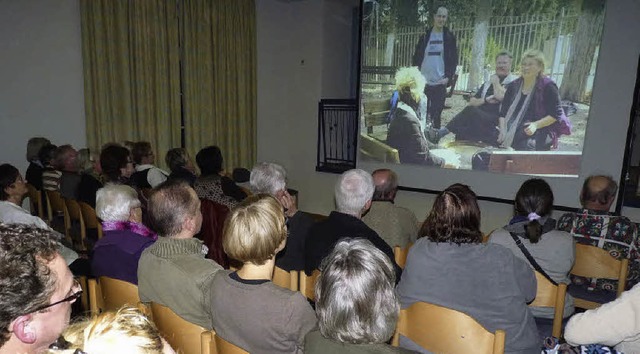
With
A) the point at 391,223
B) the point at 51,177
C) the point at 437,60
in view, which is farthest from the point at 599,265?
the point at 51,177

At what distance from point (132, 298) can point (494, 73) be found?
400cm

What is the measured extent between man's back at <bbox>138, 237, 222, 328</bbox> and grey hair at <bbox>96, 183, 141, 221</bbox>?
1.76 ft

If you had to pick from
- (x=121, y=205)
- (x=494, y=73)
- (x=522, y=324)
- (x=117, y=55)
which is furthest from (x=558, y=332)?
(x=117, y=55)

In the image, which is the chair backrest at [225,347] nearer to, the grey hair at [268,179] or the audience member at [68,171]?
the grey hair at [268,179]

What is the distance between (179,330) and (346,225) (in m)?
0.97

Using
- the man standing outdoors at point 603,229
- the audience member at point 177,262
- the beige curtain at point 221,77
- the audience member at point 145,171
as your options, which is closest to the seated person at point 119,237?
the audience member at point 177,262

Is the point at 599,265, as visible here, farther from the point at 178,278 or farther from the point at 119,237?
the point at 119,237

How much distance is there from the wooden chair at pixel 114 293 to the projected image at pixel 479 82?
12.7 ft

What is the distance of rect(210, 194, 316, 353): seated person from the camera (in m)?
1.31

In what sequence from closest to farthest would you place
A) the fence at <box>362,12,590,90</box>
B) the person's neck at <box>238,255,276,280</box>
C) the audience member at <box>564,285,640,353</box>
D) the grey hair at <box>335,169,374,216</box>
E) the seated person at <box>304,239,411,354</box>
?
the seated person at <box>304,239,411,354</box> → the audience member at <box>564,285,640,353</box> → the person's neck at <box>238,255,276,280</box> → the grey hair at <box>335,169,374,216</box> → the fence at <box>362,12,590,90</box>

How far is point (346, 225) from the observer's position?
209cm

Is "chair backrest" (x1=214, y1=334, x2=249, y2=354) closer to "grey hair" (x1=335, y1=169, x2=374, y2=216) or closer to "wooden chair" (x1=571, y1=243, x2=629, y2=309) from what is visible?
"grey hair" (x1=335, y1=169, x2=374, y2=216)

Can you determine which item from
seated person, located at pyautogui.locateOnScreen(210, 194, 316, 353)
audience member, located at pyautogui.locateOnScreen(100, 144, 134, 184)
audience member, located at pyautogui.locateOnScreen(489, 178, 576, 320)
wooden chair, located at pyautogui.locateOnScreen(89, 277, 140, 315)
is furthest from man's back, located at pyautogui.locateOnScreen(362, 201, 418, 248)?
audience member, located at pyautogui.locateOnScreen(100, 144, 134, 184)

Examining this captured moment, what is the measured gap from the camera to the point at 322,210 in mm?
6605
